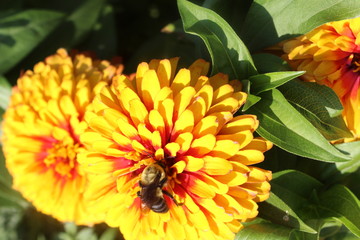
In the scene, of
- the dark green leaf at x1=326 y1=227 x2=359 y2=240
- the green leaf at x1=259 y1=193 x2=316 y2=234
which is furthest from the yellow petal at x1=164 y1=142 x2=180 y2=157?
the dark green leaf at x1=326 y1=227 x2=359 y2=240

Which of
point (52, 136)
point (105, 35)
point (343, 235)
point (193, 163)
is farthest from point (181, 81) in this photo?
point (105, 35)

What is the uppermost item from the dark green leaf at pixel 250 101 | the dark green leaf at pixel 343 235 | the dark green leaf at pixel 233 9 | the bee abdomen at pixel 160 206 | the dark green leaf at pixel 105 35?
the dark green leaf at pixel 233 9

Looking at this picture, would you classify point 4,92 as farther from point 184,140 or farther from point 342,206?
point 342,206

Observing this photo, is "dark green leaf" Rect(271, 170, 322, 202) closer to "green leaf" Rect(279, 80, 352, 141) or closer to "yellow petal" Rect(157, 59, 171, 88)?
"green leaf" Rect(279, 80, 352, 141)

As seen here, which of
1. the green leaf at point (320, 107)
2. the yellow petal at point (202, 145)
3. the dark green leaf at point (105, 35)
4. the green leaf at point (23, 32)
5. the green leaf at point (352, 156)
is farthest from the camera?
the dark green leaf at point (105, 35)

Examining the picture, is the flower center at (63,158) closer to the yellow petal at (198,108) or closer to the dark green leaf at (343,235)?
the yellow petal at (198,108)

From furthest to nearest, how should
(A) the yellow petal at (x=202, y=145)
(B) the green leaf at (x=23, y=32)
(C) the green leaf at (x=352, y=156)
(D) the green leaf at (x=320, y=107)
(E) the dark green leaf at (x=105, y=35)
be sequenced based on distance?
(E) the dark green leaf at (x=105, y=35), (B) the green leaf at (x=23, y=32), (C) the green leaf at (x=352, y=156), (D) the green leaf at (x=320, y=107), (A) the yellow petal at (x=202, y=145)

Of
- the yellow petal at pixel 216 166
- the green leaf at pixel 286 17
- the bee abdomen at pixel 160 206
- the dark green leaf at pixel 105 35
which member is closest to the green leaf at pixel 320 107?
the green leaf at pixel 286 17
